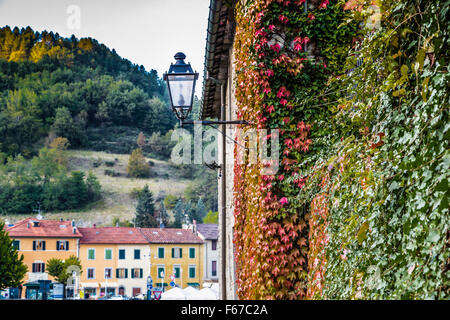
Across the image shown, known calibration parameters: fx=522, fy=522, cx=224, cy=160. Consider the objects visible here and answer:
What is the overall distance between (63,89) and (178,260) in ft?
151

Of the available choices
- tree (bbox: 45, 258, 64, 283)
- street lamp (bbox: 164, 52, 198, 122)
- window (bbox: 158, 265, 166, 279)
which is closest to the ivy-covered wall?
street lamp (bbox: 164, 52, 198, 122)

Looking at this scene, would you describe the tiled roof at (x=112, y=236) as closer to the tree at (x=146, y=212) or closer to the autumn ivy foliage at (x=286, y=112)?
the tree at (x=146, y=212)

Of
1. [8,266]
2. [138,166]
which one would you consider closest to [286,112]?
[8,266]

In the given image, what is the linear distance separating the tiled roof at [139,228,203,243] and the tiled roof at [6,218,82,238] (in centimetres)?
748

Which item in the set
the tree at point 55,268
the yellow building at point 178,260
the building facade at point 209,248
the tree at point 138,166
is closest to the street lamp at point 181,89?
the tree at point 55,268

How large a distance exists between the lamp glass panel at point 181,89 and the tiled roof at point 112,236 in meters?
50.1

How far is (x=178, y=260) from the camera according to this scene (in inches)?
2180

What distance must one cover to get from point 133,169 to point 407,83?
8464 centimetres

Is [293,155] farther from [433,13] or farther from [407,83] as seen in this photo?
[433,13]

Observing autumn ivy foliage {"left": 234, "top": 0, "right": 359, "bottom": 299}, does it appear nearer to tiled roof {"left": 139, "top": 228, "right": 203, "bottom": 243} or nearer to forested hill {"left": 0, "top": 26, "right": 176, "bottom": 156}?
tiled roof {"left": 139, "top": 228, "right": 203, "bottom": 243}

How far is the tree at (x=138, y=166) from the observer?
3273 inches

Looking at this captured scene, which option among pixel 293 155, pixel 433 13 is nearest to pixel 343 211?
pixel 433 13

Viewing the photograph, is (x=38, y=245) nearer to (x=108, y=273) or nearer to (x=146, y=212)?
(x=108, y=273)

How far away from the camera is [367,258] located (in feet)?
9.39
